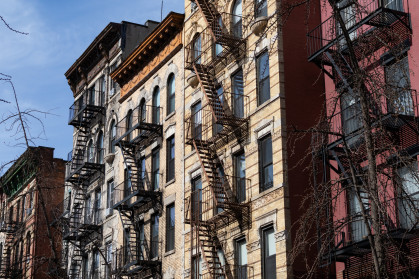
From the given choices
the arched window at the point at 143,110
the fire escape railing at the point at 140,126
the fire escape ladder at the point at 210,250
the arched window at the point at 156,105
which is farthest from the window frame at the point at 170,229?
the arched window at the point at 143,110

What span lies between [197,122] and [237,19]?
466 cm

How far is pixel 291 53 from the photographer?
28.1 m

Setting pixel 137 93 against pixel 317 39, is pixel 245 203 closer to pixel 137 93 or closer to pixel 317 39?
pixel 317 39

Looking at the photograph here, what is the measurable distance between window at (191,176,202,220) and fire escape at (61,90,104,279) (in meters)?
10.5

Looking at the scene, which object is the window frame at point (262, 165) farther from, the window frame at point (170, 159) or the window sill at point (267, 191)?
the window frame at point (170, 159)

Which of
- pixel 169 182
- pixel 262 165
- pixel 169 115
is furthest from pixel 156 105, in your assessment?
pixel 262 165

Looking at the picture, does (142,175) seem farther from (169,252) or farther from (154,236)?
(169,252)

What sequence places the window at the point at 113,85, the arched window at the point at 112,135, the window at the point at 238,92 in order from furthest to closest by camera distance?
the window at the point at 113,85 < the arched window at the point at 112,135 < the window at the point at 238,92

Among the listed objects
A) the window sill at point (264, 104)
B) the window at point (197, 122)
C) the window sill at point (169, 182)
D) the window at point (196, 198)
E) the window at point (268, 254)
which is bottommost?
the window at point (268, 254)

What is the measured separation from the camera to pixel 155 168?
1423 inches

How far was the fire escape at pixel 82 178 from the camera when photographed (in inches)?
1652

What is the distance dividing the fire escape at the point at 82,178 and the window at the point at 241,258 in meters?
14.4

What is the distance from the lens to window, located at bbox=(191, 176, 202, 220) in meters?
30.8

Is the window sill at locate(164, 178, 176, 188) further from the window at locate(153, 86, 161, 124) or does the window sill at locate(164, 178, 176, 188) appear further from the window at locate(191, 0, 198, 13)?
the window at locate(191, 0, 198, 13)
